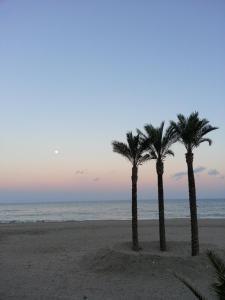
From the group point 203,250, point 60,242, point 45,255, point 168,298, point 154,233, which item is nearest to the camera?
point 168,298

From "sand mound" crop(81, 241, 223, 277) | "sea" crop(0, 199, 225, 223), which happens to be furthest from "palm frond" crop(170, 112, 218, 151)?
"sea" crop(0, 199, 225, 223)

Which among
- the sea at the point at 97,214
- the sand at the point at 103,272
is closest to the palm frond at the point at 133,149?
the sand at the point at 103,272

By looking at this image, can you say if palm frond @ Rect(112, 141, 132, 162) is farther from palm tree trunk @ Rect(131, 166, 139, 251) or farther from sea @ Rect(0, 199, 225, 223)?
sea @ Rect(0, 199, 225, 223)

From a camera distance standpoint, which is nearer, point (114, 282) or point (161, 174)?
point (114, 282)

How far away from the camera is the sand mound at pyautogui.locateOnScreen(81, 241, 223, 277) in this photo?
18250mm

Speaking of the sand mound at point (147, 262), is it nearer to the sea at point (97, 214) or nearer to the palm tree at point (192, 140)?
the palm tree at point (192, 140)

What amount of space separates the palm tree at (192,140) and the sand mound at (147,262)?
905 mm

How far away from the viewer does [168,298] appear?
15.1m

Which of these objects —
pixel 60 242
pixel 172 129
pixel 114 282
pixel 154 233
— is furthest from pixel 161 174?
pixel 154 233

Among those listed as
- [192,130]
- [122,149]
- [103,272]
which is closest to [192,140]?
[192,130]

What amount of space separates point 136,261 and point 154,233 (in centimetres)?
1510

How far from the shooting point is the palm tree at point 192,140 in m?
19.3

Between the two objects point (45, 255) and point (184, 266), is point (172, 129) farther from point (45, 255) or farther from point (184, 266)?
point (45, 255)

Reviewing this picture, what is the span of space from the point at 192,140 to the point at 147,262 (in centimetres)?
554
